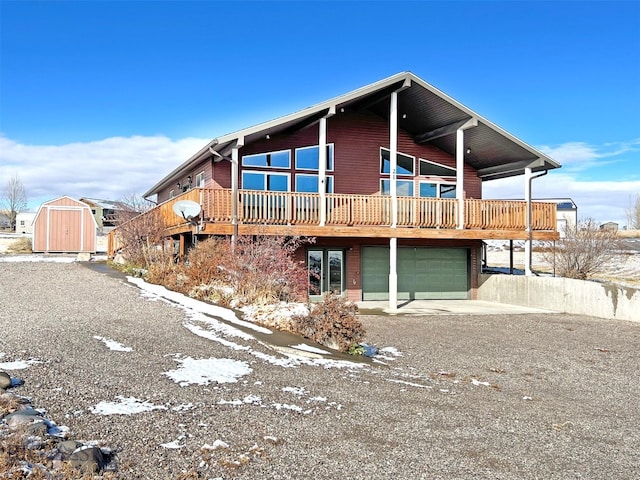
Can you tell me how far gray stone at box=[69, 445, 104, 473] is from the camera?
3.95 m

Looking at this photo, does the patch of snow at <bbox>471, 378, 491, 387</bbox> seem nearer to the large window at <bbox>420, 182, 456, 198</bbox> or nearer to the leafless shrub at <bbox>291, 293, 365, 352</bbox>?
the leafless shrub at <bbox>291, 293, 365, 352</bbox>

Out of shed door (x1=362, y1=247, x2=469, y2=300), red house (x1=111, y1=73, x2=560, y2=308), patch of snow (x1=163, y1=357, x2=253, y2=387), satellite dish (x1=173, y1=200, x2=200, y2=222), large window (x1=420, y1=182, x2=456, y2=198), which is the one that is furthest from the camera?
large window (x1=420, y1=182, x2=456, y2=198)

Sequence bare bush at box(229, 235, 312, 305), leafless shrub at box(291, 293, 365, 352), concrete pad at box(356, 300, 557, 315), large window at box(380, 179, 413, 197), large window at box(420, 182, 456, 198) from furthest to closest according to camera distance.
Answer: large window at box(420, 182, 456, 198), large window at box(380, 179, 413, 197), concrete pad at box(356, 300, 557, 315), bare bush at box(229, 235, 312, 305), leafless shrub at box(291, 293, 365, 352)

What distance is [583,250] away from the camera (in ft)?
64.3

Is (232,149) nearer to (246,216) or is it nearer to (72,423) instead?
(246,216)

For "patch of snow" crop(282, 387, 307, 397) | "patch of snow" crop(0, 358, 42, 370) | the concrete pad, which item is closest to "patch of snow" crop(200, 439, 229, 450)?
"patch of snow" crop(282, 387, 307, 397)

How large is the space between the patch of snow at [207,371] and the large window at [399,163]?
524 inches

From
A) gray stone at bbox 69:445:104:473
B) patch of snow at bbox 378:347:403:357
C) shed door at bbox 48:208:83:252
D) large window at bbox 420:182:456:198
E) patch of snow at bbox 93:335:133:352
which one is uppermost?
large window at bbox 420:182:456:198

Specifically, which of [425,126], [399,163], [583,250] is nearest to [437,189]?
[399,163]

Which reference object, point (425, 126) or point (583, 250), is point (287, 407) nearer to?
point (425, 126)

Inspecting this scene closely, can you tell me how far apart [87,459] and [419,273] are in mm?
16800

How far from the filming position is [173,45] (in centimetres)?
1733

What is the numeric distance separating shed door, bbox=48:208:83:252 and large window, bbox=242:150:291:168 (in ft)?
57.5

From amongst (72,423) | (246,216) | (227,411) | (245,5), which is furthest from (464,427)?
(245,5)
